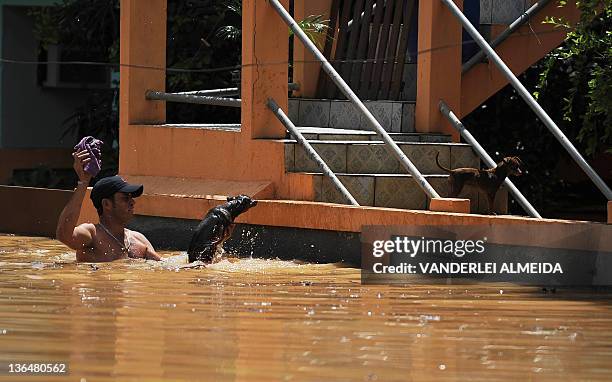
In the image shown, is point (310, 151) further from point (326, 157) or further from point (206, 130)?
point (206, 130)

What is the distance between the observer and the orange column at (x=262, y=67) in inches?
588

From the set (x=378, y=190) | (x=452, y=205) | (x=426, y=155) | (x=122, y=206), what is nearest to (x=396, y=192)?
(x=378, y=190)

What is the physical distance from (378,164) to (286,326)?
5.79 metres

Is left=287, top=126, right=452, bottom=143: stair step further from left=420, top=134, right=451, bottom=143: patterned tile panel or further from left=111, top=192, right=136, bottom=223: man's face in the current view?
left=111, top=192, right=136, bottom=223: man's face

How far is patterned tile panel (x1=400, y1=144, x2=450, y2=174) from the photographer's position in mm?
14844

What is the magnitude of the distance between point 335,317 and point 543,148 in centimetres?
909

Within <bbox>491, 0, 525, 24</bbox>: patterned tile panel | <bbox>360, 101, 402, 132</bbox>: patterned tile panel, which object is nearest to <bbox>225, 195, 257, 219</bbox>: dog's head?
<bbox>360, 101, 402, 132</bbox>: patterned tile panel

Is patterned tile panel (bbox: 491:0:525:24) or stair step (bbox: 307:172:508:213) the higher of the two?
patterned tile panel (bbox: 491:0:525:24)

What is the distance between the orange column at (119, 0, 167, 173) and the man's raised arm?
401cm

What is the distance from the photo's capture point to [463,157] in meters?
15.0

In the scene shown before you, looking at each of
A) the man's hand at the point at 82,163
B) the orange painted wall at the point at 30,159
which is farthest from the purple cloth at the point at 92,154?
the orange painted wall at the point at 30,159

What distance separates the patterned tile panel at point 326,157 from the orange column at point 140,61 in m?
2.55

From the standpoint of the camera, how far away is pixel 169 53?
2098 cm

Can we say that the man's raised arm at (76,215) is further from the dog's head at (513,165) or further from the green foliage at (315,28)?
the green foliage at (315,28)
